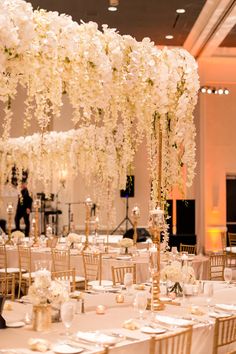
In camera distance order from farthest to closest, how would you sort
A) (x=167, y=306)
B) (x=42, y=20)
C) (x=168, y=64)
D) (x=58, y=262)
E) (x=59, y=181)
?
(x=59, y=181) < (x=58, y=262) < (x=168, y=64) < (x=167, y=306) < (x=42, y=20)

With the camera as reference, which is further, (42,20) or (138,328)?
(42,20)

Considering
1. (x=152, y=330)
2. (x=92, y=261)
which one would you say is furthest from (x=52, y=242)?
(x=152, y=330)

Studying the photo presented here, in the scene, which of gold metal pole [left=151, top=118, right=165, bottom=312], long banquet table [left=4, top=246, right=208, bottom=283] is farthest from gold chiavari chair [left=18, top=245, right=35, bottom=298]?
gold metal pole [left=151, top=118, right=165, bottom=312]

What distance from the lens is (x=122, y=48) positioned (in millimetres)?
5188

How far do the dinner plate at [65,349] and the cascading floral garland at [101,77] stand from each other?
6.13ft

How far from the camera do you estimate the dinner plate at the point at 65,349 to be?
11.7ft

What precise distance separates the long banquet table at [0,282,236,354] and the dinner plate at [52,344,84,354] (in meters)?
0.04

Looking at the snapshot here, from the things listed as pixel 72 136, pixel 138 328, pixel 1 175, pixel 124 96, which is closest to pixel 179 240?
pixel 72 136

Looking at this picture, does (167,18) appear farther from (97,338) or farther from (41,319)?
(97,338)

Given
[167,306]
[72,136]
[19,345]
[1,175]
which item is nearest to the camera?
[19,345]

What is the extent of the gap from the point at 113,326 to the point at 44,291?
1.86 ft

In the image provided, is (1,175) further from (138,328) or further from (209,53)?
(138,328)

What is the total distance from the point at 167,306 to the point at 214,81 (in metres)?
10.9

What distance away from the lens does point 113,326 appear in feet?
14.0
